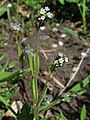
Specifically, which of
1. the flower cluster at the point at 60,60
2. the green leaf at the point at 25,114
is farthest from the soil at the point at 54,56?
the flower cluster at the point at 60,60

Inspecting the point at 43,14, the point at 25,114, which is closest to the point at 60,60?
the point at 43,14

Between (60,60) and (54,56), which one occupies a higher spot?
(60,60)

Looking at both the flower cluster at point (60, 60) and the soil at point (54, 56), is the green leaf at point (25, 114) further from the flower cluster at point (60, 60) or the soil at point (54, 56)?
the soil at point (54, 56)

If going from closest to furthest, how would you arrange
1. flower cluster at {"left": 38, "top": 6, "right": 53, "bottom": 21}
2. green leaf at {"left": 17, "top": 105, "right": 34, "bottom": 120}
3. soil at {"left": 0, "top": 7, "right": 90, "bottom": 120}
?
flower cluster at {"left": 38, "top": 6, "right": 53, "bottom": 21} < green leaf at {"left": 17, "top": 105, "right": 34, "bottom": 120} < soil at {"left": 0, "top": 7, "right": 90, "bottom": 120}

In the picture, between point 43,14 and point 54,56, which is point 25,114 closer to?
point 43,14

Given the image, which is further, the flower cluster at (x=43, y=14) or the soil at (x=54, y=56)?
the soil at (x=54, y=56)

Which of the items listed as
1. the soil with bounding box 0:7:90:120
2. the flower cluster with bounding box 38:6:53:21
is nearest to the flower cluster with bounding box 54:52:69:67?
the flower cluster with bounding box 38:6:53:21

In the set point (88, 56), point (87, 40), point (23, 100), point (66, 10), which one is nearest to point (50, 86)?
point (23, 100)

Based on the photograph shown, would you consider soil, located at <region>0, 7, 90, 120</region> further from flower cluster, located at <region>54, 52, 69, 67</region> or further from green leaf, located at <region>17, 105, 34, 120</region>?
flower cluster, located at <region>54, 52, 69, 67</region>

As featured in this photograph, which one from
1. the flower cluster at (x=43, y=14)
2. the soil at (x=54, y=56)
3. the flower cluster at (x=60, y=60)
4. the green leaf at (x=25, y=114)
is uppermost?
the flower cluster at (x=43, y=14)

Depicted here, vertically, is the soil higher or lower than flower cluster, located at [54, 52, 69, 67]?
lower
